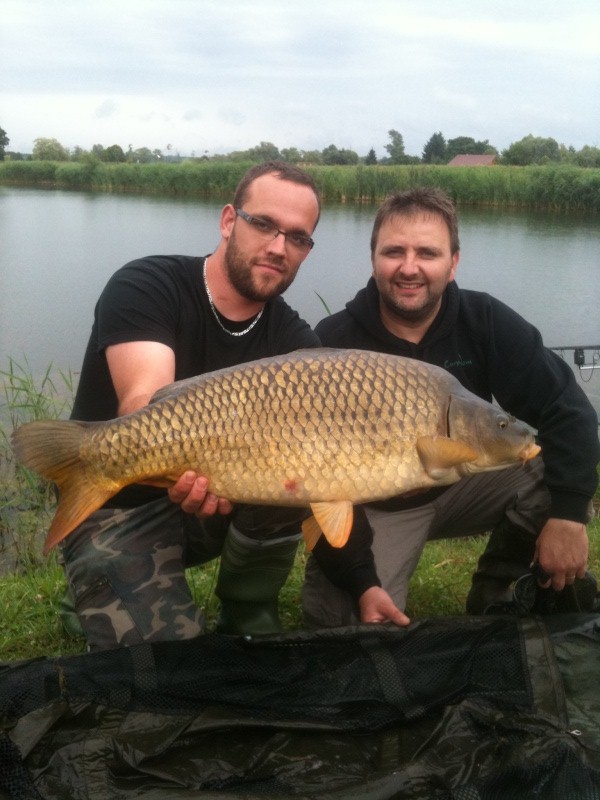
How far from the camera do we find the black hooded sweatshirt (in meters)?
1.80

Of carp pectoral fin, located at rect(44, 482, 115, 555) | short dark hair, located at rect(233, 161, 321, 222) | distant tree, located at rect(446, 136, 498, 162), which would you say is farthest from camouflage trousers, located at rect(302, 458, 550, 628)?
distant tree, located at rect(446, 136, 498, 162)

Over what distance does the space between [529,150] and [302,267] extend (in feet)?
98.7

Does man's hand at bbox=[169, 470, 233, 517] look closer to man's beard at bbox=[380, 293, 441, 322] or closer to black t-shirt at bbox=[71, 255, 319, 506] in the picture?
black t-shirt at bbox=[71, 255, 319, 506]

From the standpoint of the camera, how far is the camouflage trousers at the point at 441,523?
1.88m

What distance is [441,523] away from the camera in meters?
2.05

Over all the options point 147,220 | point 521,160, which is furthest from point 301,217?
point 521,160

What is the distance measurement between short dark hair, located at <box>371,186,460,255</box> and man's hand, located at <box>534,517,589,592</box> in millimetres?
704

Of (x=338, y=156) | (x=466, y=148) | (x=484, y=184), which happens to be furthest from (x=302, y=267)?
(x=466, y=148)

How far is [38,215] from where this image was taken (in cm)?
1404

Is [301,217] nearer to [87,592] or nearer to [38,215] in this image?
[87,592]

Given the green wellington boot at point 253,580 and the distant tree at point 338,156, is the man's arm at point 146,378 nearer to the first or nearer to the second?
the green wellington boot at point 253,580

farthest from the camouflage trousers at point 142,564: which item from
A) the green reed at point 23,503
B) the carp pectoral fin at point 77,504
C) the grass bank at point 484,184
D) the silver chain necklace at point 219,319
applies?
the grass bank at point 484,184

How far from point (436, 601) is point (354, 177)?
13.4m

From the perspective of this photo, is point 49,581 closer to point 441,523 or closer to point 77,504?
point 77,504
